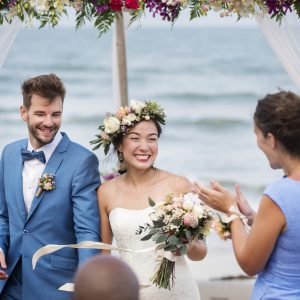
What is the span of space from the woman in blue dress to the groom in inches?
57.5

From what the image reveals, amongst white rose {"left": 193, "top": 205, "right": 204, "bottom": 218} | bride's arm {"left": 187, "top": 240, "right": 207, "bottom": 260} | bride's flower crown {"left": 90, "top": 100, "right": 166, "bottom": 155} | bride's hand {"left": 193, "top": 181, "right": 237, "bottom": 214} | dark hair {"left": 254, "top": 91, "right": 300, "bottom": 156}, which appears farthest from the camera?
bride's flower crown {"left": 90, "top": 100, "right": 166, "bottom": 155}

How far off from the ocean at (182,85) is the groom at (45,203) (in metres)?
9.91

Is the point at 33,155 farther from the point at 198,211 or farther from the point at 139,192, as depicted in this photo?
the point at 198,211

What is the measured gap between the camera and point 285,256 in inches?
155

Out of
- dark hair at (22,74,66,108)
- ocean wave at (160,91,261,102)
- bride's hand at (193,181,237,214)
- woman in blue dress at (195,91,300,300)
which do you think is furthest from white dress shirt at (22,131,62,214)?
ocean wave at (160,91,261,102)

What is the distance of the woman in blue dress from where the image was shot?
384cm

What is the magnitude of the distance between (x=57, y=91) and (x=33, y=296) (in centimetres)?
120

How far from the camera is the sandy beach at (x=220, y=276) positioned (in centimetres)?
838

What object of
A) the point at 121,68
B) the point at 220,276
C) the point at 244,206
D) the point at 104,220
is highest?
the point at 121,68

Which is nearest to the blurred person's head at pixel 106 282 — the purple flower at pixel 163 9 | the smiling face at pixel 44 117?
the smiling face at pixel 44 117

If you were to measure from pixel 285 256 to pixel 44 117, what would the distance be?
1916mm

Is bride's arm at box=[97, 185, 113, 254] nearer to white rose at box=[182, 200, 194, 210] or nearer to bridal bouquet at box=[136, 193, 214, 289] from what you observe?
bridal bouquet at box=[136, 193, 214, 289]

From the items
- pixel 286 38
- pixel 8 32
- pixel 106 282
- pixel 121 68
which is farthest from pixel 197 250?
pixel 106 282

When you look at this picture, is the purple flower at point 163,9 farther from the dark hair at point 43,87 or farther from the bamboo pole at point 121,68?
the dark hair at point 43,87
